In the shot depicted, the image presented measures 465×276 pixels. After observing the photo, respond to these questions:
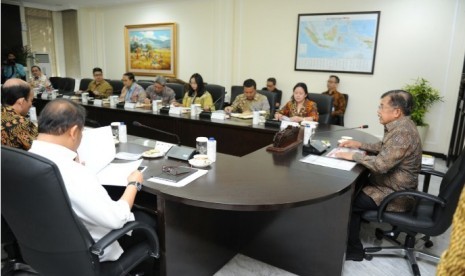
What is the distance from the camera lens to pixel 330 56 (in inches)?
202

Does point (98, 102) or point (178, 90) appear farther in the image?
point (178, 90)

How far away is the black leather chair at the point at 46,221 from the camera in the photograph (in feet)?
3.51

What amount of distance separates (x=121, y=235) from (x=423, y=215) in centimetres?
171

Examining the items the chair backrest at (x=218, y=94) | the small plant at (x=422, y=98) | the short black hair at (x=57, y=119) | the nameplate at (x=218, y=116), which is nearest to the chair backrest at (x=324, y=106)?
the nameplate at (x=218, y=116)

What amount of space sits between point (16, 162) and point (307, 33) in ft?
16.2

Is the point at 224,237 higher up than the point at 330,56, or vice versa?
the point at 330,56

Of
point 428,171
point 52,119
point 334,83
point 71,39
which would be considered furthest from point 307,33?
point 71,39

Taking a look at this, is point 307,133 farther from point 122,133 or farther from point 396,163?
point 122,133

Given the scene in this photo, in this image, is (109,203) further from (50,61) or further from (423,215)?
(50,61)

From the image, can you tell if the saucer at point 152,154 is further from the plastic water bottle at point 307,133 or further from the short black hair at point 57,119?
the plastic water bottle at point 307,133

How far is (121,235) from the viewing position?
1261 mm

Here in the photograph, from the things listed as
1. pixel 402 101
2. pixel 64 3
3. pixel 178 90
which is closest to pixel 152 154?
pixel 402 101

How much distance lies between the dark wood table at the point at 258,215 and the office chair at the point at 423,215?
1.00 feet

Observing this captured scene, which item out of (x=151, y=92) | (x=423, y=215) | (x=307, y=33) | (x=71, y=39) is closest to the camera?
(x=423, y=215)
